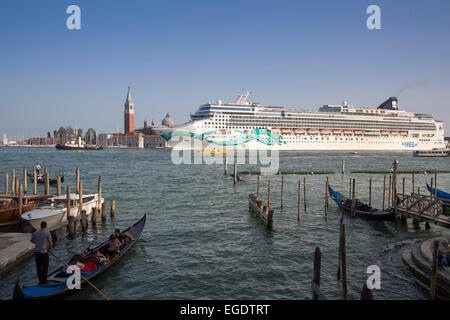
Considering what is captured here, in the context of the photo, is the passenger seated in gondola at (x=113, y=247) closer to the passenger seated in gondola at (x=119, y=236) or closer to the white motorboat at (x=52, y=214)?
the passenger seated in gondola at (x=119, y=236)

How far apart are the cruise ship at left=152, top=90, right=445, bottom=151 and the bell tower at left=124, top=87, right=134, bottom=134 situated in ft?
231

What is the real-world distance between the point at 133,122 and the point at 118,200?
12283cm

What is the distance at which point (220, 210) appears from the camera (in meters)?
16.7

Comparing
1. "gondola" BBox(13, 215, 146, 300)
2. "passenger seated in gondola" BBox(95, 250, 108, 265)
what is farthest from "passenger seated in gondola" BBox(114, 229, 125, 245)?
"passenger seated in gondola" BBox(95, 250, 108, 265)

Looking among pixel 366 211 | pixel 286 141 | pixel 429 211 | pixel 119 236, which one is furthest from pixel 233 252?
pixel 286 141

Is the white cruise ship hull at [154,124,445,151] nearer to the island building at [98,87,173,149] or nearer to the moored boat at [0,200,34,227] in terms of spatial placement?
the moored boat at [0,200,34,227]

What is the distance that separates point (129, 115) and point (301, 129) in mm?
81170

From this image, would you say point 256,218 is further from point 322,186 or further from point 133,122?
point 133,122

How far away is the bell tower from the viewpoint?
435ft

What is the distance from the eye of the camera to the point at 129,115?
439 feet

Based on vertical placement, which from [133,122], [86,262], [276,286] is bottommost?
[276,286]

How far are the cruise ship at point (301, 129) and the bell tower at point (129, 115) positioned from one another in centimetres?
7039

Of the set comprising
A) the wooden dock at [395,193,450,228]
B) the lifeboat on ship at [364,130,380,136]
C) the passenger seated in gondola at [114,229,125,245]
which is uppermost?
the lifeboat on ship at [364,130,380,136]
